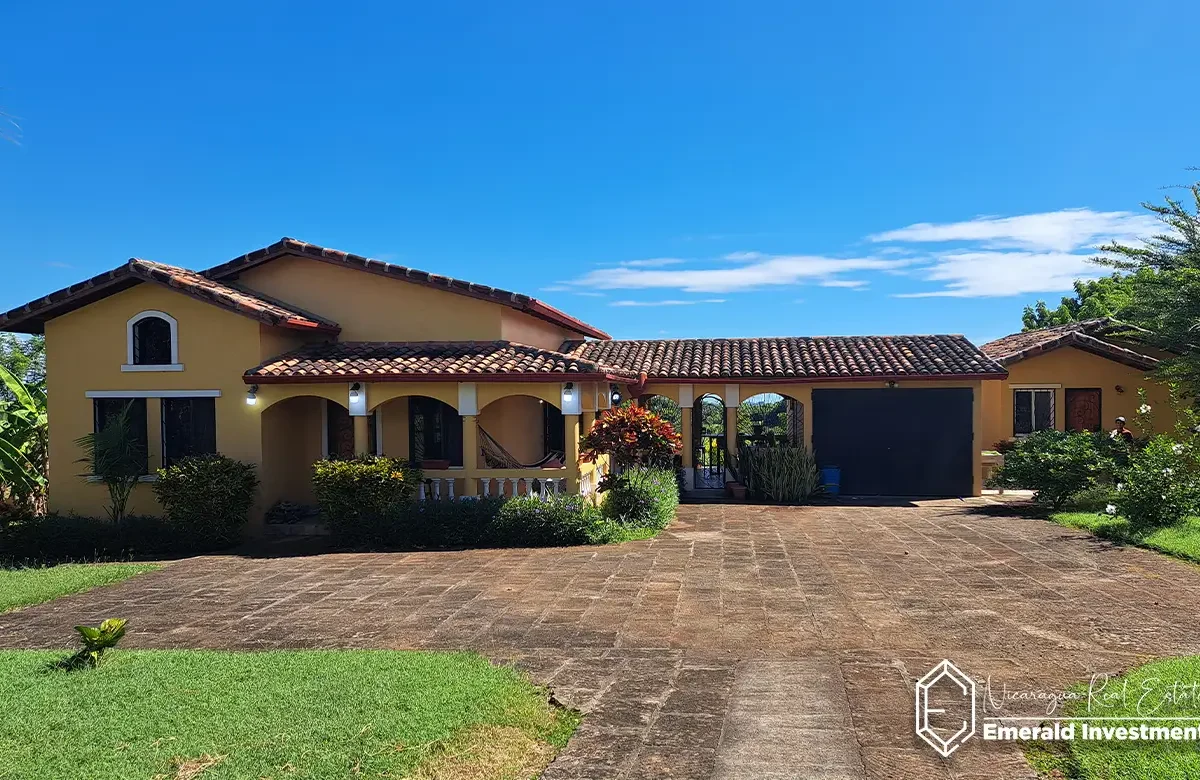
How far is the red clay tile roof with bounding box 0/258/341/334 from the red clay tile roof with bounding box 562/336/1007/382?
7.26 meters

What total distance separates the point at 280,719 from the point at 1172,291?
763 inches

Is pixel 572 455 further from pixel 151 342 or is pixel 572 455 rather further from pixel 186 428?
pixel 151 342

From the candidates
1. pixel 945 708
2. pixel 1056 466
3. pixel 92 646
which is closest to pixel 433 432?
pixel 92 646

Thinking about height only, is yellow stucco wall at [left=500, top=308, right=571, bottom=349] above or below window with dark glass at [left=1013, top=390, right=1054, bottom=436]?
above

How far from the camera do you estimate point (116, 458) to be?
518 inches

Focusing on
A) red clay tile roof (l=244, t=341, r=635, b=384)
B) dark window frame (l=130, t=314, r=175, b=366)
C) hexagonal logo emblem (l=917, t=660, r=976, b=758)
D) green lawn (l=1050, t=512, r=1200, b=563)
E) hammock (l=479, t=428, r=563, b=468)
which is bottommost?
green lawn (l=1050, t=512, r=1200, b=563)

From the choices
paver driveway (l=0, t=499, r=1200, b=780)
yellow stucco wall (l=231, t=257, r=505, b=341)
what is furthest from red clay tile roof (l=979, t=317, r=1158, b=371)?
yellow stucco wall (l=231, t=257, r=505, b=341)

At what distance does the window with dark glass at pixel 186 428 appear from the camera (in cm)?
1386

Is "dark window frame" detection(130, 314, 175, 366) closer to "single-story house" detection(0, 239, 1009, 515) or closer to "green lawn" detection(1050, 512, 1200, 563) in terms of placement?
"single-story house" detection(0, 239, 1009, 515)

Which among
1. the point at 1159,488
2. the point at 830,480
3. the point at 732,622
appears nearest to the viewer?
the point at 732,622

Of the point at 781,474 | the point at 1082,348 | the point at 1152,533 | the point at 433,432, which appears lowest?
the point at 1152,533

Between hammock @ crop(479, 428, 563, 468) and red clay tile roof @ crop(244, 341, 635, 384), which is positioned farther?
hammock @ crop(479, 428, 563, 468)

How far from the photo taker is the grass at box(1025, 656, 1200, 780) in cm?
411

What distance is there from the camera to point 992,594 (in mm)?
8438
